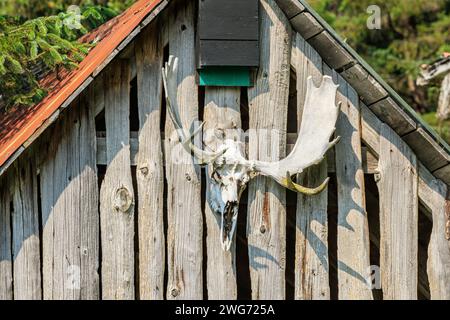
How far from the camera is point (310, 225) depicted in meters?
8.45

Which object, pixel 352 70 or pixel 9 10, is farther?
pixel 9 10

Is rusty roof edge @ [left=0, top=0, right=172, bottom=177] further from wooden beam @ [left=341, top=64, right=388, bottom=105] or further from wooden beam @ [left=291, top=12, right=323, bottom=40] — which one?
wooden beam @ [left=341, top=64, right=388, bottom=105]

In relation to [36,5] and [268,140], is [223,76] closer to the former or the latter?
[268,140]

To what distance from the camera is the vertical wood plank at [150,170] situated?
8320 mm

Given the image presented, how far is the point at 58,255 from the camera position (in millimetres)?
8297

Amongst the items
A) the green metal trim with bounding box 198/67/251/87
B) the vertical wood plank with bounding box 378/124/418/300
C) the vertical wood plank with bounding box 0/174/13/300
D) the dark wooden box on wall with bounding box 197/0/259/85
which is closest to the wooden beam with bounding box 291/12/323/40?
the dark wooden box on wall with bounding box 197/0/259/85

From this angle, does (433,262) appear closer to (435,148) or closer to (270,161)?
(435,148)

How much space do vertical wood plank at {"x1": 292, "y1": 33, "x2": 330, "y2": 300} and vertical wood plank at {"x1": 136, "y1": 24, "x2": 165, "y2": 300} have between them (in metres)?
0.96

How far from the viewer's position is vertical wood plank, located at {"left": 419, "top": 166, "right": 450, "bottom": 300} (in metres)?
8.43

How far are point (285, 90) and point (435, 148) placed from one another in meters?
1.11

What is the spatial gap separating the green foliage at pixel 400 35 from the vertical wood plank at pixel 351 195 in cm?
904

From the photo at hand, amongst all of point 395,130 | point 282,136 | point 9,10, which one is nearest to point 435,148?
point 395,130

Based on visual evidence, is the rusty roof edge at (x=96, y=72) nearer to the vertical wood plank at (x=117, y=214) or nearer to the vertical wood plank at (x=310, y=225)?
the vertical wood plank at (x=117, y=214)

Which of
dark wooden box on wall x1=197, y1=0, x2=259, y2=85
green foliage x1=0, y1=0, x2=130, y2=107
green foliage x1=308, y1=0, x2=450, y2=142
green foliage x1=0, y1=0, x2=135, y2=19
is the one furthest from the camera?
green foliage x1=308, y1=0, x2=450, y2=142
